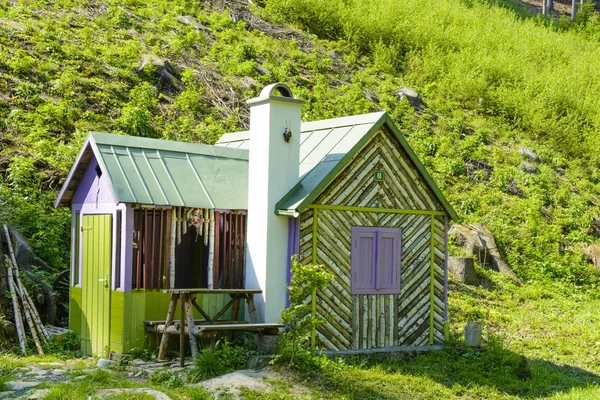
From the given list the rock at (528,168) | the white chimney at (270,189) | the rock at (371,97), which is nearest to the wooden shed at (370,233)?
the white chimney at (270,189)

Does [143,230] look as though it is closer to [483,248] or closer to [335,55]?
[483,248]

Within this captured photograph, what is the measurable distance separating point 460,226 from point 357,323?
8920 mm

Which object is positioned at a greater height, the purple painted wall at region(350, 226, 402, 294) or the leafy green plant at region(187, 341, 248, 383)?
the purple painted wall at region(350, 226, 402, 294)

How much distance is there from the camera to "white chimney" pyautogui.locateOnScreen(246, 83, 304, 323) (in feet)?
39.6

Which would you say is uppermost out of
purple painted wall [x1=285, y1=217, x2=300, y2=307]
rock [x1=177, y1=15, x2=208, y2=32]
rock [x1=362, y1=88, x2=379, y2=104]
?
rock [x1=177, y1=15, x2=208, y2=32]

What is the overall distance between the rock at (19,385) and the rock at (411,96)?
20832 millimetres

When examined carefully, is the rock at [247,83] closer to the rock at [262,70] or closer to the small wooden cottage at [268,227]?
the rock at [262,70]

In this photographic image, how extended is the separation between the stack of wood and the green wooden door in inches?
27.9

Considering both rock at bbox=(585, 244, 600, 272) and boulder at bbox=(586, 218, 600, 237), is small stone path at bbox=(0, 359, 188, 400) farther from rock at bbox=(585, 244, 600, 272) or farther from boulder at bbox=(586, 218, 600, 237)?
boulder at bbox=(586, 218, 600, 237)

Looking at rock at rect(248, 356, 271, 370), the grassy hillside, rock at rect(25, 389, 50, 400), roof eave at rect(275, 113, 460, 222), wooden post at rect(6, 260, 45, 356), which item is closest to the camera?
rock at rect(25, 389, 50, 400)

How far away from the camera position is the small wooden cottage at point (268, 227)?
38.8 feet

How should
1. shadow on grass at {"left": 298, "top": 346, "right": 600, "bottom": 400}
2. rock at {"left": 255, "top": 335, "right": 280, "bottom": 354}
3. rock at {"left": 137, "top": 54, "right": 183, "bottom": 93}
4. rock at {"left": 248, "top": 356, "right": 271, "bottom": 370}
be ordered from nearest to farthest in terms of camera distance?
shadow on grass at {"left": 298, "top": 346, "right": 600, "bottom": 400} → rock at {"left": 248, "top": 356, "right": 271, "bottom": 370} → rock at {"left": 255, "top": 335, "right": 280, "bottom": 354} → rock at {"left": 137, "top": 54, "right": 183, "bottom": 93}

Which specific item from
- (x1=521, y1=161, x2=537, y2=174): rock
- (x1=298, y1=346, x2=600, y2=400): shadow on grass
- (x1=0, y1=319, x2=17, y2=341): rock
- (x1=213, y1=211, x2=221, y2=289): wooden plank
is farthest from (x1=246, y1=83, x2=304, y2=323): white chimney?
(x1=521, y1=161, x2=537, y2=174): rock

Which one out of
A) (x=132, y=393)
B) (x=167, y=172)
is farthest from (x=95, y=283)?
(x=132, y=393)
